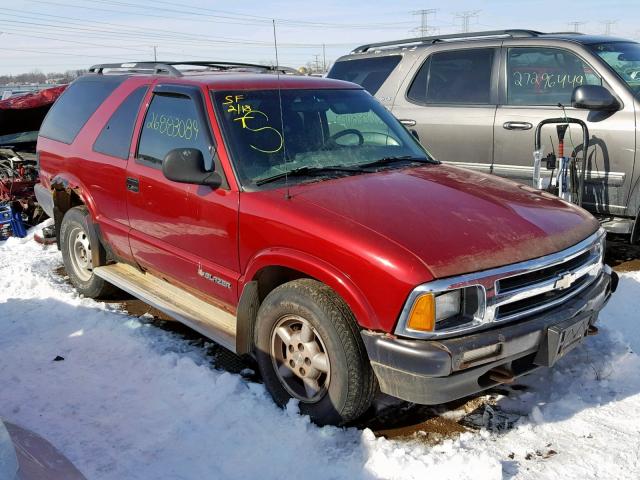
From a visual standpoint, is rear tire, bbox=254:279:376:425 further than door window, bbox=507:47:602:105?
No

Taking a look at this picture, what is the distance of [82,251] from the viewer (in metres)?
5.62

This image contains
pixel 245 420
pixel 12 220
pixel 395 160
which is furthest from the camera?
pixel 12 220

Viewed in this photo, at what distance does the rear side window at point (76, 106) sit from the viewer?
17.6 ft

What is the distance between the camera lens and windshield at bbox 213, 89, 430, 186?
3844 mm

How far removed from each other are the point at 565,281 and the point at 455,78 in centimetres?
405

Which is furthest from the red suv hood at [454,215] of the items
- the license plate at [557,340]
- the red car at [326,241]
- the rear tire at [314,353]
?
the rear tire at [314,353]

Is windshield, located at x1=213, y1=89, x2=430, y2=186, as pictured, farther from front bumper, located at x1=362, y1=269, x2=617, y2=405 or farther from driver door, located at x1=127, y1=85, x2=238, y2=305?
front bumper, located at x1=362, y1=269, x2=617, y2=405

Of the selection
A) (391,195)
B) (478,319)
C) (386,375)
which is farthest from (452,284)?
(391,195)

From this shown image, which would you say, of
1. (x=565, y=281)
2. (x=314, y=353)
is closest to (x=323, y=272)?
(x=314, y=353)

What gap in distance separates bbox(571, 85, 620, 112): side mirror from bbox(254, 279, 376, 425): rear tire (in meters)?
3.46

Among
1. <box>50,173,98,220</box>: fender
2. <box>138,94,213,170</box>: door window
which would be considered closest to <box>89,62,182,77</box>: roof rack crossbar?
<box>138,94,213,170</box>: door window

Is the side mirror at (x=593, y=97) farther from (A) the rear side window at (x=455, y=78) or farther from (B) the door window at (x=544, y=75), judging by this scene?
(A) the rear side window at (x=455, y=78)

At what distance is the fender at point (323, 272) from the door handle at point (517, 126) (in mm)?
3678

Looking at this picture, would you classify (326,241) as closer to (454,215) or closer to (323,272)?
(323,272)
